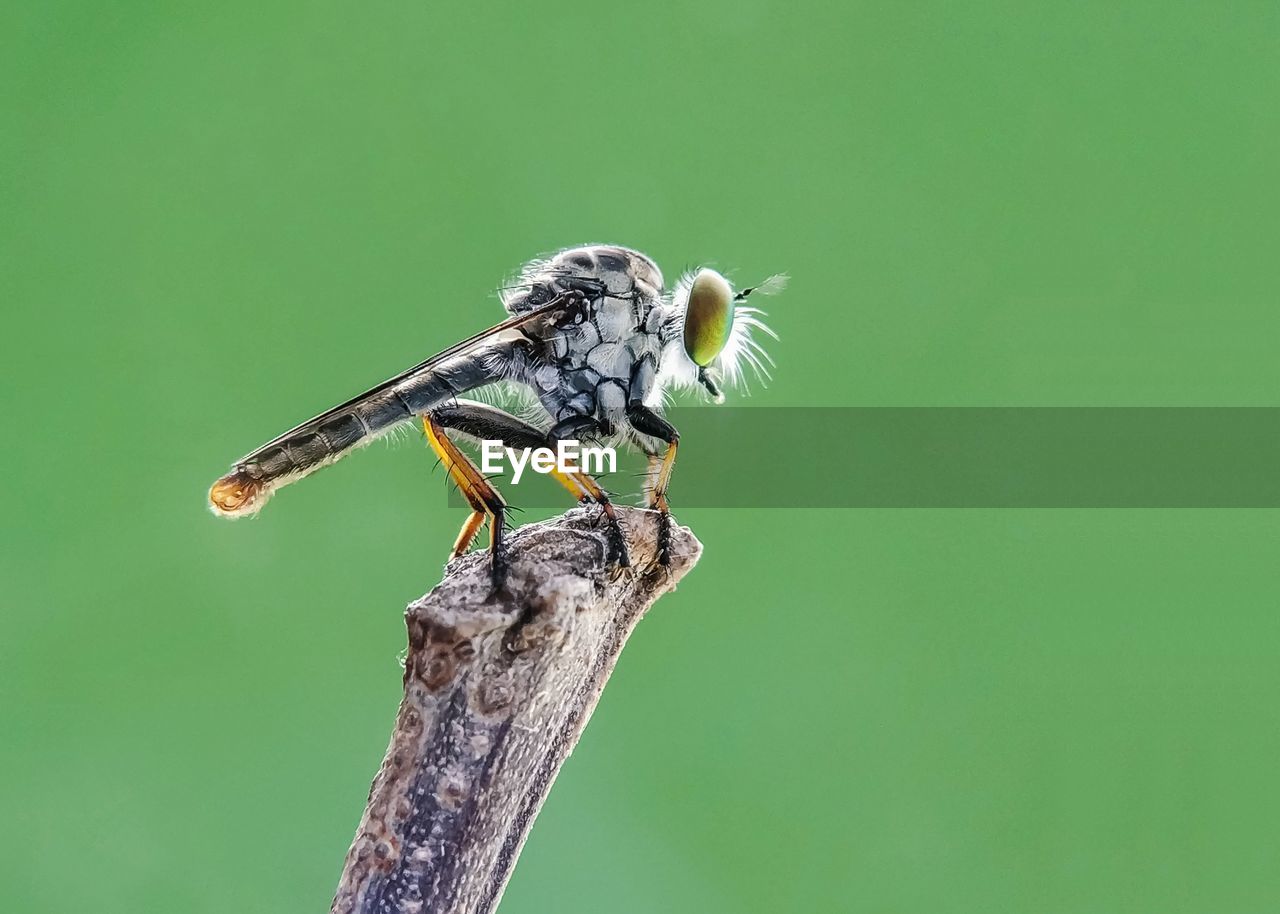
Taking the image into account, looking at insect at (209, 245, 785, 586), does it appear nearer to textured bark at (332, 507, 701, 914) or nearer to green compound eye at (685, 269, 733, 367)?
green compound eye at (685, 269, 733, 367)

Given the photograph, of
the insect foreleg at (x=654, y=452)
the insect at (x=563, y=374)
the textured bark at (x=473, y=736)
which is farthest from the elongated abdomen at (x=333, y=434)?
the textured bark at (x=473, y=736)

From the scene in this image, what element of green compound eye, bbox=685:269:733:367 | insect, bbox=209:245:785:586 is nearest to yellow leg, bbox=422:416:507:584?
insect, bbox=209:245:785:586

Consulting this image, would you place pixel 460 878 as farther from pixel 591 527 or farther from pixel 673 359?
pixel 673 359

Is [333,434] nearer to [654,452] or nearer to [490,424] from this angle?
[490,424]

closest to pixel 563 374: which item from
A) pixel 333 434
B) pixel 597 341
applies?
pixel 597 341

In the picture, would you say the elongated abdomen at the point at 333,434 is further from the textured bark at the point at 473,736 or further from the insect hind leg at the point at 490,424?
the textured bark at the point at 473,736
